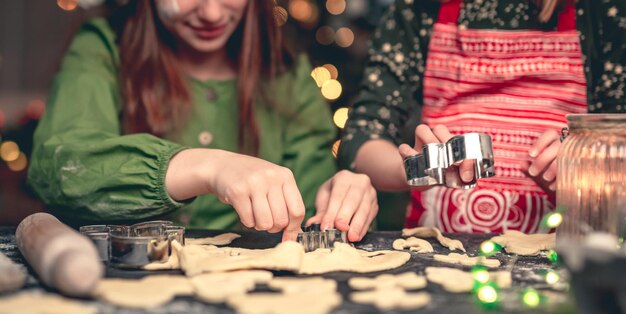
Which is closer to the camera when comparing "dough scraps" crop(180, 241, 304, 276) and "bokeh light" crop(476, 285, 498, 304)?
"bokeh light" crop(476, 285, 498, 304)

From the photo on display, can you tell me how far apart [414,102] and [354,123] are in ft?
0.51

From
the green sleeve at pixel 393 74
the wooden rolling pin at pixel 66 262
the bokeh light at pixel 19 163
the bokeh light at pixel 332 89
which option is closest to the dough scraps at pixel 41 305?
the wooden rolling pin at pixel 66 262

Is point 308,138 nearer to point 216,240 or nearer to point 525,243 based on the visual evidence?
point 216,240

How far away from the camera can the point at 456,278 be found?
730mm

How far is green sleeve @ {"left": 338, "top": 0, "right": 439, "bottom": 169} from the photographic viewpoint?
1.36m

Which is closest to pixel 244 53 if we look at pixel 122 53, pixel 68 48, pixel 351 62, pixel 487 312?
pixel 122 53

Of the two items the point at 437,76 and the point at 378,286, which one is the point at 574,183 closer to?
the point at 378,286

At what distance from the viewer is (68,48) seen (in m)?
1.51

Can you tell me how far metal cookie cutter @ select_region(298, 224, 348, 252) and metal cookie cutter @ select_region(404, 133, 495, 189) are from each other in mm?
137

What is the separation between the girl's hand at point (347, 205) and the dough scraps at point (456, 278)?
0.24 meters

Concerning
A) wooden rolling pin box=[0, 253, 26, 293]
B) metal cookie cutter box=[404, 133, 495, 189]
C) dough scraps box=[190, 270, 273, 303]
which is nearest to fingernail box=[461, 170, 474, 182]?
metal cookie cutter box=[404, 133, 495, 189]

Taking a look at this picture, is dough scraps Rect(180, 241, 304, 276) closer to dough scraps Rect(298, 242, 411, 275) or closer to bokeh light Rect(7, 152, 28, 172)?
dough scraps Rect(298, 242, 411, 275)

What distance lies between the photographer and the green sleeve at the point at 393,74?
136cm

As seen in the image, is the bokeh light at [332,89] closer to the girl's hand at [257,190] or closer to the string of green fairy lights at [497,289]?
the girl's hand at [257,190]
